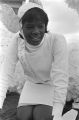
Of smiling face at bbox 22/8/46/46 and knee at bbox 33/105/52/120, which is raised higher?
smiling face at bbox 22/8/46/46

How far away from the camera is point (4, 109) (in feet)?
6.06

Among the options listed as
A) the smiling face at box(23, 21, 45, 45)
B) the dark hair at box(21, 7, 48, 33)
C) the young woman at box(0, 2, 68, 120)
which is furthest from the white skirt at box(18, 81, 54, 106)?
the dark hair at box(21, 7, 48, 33)

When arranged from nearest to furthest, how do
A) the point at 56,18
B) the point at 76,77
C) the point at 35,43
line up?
the point at 35,43 < the point at 76,77 < the point at 56,18

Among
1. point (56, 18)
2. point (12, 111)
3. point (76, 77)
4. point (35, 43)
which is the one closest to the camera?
point (35, 43)

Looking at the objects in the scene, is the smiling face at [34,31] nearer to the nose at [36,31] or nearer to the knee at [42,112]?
the nose at [36,31]

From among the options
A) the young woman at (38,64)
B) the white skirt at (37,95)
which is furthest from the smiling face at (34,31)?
the white skirt at (37,95)

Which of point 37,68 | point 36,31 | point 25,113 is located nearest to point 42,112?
point 25,113

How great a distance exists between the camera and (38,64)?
55.4 inches

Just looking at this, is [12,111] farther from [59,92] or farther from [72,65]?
[59,92]

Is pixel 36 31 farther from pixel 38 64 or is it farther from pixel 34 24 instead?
pixel 38 64

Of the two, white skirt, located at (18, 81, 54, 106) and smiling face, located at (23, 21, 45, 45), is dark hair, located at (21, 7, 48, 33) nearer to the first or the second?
smiling face, located at (23, 21, 45, 45)

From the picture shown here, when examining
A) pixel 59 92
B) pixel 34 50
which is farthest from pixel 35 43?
pixel 59 92

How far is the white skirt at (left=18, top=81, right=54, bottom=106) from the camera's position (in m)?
1.45

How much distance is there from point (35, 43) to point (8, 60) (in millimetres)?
178
